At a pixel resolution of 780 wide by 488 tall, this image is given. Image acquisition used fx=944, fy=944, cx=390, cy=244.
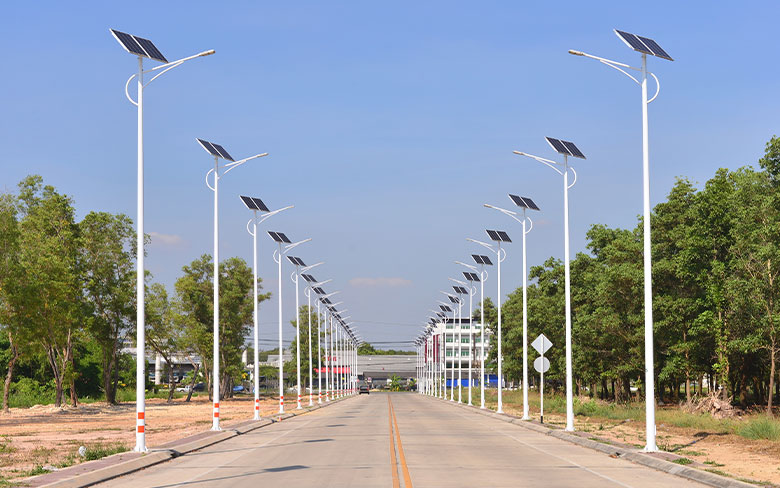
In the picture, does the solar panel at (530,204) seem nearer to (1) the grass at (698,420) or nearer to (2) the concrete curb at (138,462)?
(1) the grass at (698,420)

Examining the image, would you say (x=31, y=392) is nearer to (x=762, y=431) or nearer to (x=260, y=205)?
(x=260, y=205)

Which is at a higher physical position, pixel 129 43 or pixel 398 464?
pixel 129 43

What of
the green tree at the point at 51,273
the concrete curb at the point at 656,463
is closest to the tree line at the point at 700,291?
the concrete curb at the point at 656,463

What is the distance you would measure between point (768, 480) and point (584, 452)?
8.45m

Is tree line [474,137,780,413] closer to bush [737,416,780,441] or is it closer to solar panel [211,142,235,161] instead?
bush [737,416,780,441]

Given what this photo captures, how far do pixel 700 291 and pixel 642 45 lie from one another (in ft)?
69.8

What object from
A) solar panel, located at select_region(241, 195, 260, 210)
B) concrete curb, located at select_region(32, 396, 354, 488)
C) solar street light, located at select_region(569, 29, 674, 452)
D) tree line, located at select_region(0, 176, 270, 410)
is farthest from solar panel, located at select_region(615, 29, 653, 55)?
tree line, located at select_region(0, 176, 270, 410)

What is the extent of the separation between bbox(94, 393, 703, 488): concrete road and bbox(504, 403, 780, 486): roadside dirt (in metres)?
1.58

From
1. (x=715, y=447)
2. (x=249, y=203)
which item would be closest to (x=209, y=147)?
(x=249, y=203)

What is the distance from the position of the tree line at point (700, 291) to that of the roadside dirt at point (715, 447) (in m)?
5.92

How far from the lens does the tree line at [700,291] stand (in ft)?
120

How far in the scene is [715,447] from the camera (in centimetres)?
2639

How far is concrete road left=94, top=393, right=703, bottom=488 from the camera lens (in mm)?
17797

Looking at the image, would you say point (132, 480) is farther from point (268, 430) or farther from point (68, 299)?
point (68, 299)
